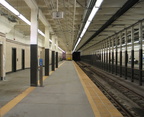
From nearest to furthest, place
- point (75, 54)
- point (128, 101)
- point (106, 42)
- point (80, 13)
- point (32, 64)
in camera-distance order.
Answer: point (128, 101) < point (32, 64) < point (80, 13) < point (106, 42) < point (75, 54)

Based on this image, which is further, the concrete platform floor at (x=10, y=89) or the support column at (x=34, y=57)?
the support column at (x=34, y=57)

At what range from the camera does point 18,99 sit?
16.1 ft

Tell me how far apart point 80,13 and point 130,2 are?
11.9ft

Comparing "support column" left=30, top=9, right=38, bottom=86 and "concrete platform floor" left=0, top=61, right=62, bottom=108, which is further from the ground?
"support column" left=30, top=9, right=38, bottom=86

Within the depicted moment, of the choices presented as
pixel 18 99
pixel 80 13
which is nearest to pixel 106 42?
pixel 80 13

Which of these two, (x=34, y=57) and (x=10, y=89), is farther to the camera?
(x=34, y=57)

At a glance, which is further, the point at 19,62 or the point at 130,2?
the point at 19,62

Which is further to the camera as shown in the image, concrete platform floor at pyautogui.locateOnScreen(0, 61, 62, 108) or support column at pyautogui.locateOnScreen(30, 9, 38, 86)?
support column at pyautogui.locateOnScreen(30, 9, 38, 86)

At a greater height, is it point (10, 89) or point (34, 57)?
point (34, 57)

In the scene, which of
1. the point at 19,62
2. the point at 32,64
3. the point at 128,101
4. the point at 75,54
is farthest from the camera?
the point at 75,54

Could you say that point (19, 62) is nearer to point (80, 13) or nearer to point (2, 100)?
point (80, 13)

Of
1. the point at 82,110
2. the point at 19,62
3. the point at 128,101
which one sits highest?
the point at 19,62

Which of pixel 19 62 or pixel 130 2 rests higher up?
pixel 130 2

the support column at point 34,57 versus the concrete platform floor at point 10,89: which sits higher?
the support column at point 34,57
